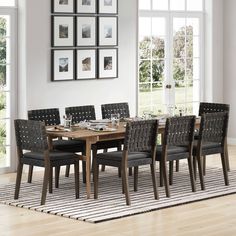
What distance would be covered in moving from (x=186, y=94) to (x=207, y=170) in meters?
2.45

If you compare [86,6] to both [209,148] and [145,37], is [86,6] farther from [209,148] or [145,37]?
[209,148]

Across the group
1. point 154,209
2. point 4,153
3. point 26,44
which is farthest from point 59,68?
point 154,209

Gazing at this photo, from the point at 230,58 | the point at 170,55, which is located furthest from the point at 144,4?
the point at 230,58

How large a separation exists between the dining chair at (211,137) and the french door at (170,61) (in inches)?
91.8

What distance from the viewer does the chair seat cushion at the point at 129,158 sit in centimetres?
848

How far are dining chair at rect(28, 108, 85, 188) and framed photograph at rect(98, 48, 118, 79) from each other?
149cm

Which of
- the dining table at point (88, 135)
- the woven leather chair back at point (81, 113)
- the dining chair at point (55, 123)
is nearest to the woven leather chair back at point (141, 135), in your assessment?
the dining table at point (88, 135)

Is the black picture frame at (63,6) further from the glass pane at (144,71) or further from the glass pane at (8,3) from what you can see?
the glass pane at (144,71)

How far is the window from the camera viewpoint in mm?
12102

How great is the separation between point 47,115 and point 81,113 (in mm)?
519

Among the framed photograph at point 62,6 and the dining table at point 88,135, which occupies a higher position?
the framed photograph at point 62,6

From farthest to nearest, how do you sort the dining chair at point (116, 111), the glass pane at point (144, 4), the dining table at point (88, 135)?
1. the glass pane at point (144, 4)
2. the dining chair at point (116, 111)
3. the dining table at point (88, 135)

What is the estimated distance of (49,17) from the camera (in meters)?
10.6

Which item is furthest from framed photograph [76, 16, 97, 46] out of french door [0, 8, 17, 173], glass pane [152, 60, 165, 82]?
glass pane [152, 60, 165, 82]
